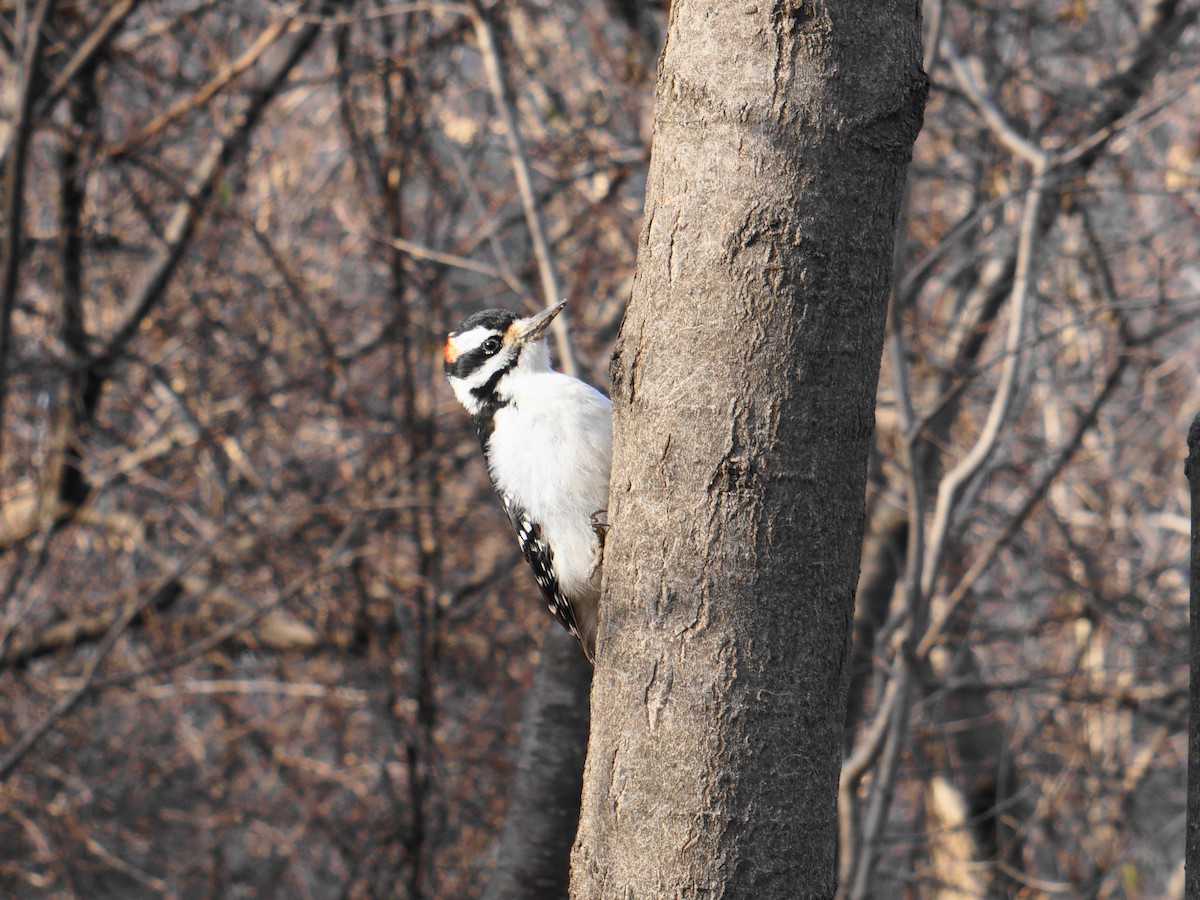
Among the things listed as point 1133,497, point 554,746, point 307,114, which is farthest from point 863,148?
point 307,114

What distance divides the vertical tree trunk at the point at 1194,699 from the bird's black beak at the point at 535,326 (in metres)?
1.87

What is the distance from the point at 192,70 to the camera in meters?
7.01

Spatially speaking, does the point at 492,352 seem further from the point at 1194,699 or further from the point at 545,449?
the point at 1194,699

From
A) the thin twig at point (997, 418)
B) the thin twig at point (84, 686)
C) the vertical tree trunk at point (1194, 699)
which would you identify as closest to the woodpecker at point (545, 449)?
the thin twig at point (997, 418)

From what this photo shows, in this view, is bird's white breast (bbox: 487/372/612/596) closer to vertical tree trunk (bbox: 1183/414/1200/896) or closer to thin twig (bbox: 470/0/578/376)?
thin twig (bbox: 470/0/578/376)

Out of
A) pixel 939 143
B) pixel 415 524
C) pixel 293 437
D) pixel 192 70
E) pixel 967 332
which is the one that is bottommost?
pixel 415 524

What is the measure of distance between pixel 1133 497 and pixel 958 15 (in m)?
2.93

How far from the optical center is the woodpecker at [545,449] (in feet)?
9.57

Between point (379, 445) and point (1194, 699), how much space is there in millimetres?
4996

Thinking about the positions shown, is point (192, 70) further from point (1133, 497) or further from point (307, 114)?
point (1133, 497)

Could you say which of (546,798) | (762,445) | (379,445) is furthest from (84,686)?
(762,445)

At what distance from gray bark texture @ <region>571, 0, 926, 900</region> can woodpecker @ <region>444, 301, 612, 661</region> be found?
4.61ft

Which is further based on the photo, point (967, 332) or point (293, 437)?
point (293, 437)

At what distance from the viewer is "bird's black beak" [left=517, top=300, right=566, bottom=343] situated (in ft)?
9.96
